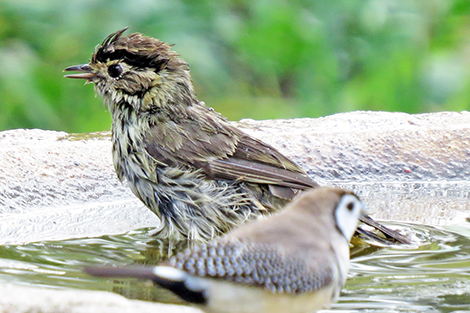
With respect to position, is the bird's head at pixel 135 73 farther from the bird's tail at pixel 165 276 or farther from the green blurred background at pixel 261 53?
the green blurred background at pixel 261 53

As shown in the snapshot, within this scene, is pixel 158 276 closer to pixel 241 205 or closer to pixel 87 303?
pixel 87 303

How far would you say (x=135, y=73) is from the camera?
4309 millimetres

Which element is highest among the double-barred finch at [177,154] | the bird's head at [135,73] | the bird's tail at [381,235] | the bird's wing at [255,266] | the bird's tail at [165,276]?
the bird's head at [135,73]

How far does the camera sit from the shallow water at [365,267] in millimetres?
2982

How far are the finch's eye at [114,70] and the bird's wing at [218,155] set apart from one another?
0.34 m

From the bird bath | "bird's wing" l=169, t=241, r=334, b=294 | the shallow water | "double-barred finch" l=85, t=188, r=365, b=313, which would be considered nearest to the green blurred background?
the bird bath

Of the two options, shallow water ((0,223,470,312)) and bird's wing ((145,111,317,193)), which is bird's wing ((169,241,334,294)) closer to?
shallow water ((0,223,470,312))

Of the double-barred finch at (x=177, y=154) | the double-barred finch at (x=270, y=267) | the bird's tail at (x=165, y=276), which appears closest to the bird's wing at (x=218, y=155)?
the double-barred finch at (x=177, y=154)

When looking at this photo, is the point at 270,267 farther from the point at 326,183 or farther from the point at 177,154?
the point at 326,183

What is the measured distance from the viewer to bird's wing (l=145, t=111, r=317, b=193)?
417 cm

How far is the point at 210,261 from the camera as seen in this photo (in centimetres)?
251

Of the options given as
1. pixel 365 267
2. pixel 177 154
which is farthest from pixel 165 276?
pixel 177 154

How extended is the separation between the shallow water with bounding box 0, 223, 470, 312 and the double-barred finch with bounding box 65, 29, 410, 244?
0.74 ft

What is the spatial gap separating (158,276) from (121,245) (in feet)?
4.83
